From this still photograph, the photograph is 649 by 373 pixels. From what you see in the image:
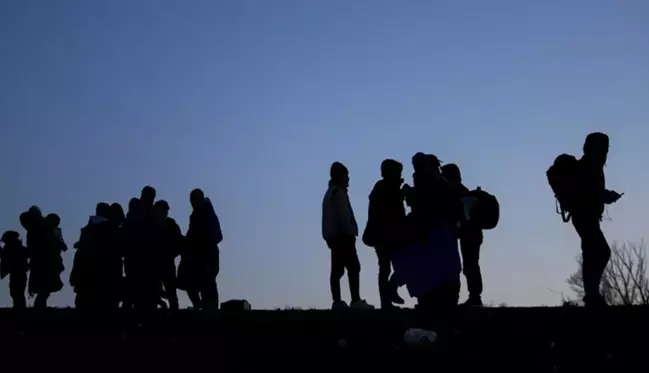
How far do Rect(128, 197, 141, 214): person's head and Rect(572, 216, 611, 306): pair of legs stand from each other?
6098mm

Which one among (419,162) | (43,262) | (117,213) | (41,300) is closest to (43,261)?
(43,262)

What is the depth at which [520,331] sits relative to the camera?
360 inches

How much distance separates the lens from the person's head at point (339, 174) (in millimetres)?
12773

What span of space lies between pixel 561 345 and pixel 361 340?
1740mm

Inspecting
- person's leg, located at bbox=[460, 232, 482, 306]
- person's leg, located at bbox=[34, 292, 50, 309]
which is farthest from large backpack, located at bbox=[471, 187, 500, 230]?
person's leg, located at bbox=[34, 292, 50, 309]

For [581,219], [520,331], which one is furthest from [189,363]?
[581,219]

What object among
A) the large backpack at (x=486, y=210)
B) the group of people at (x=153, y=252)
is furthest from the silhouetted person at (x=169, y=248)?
the large backpack at (x=486, y=210)

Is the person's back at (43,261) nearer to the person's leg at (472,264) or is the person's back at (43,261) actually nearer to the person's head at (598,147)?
the person's leg at (472,264)

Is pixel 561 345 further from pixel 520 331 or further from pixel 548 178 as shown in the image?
pixel 548 178

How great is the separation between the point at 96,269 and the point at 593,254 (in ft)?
18.6

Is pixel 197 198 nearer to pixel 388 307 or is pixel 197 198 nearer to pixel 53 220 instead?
pixel 53 220

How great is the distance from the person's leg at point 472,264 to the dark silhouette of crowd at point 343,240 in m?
0.01

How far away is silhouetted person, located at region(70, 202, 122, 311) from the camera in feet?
38.2

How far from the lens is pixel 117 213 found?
552 inches
